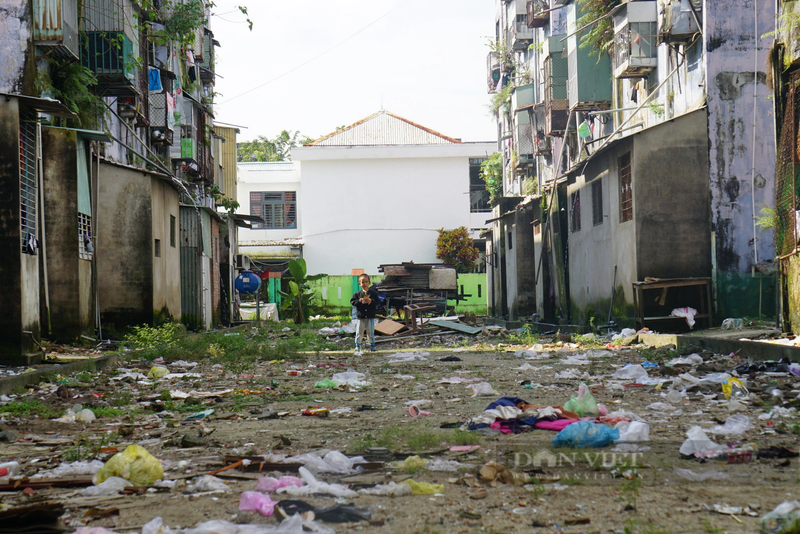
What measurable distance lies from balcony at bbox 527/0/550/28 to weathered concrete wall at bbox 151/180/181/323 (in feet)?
42.8

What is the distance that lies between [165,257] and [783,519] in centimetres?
1558

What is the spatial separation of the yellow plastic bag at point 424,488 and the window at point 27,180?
294 inches

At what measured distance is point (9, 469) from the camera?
4453mm

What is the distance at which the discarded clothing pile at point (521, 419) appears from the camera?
5.51 metres

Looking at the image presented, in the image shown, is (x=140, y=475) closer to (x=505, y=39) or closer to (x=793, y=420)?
(x=793, y=420)

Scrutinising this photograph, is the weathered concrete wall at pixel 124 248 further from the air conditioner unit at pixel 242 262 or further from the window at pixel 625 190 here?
the air conditioner unit at pixel 242 262

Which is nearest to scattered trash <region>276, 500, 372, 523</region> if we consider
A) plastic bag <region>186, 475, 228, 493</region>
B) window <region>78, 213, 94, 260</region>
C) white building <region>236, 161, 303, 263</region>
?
plastic bag <region>186, 475, 228, 493</region>

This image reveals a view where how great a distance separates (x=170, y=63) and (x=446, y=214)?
1997cm

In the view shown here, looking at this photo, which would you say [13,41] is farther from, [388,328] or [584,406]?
[388,328]

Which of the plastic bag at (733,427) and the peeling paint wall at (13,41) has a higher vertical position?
the peeling paint wall at (13,41)

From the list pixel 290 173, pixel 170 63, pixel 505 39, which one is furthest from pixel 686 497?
pixel 290 173

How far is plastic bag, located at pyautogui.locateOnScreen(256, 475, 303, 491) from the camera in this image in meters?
3.90

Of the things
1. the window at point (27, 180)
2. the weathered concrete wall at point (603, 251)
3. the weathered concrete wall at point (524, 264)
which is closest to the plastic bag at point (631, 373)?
the weathered concrete wall at point (603, 251)

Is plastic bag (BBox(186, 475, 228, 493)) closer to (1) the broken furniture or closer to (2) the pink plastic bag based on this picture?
(2) the pink plastic bag
